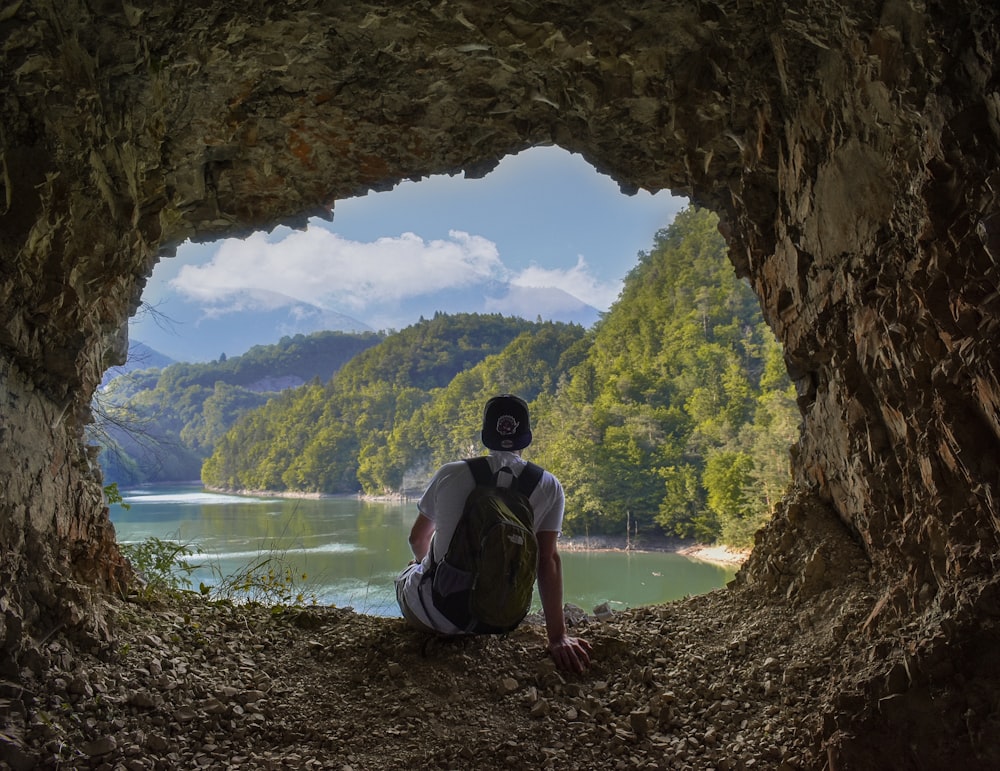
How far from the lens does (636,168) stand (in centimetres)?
392

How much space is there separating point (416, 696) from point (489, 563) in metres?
0.57

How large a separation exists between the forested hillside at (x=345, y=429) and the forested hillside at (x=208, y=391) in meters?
Answer: 3.38

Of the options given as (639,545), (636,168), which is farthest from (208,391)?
(636,168)

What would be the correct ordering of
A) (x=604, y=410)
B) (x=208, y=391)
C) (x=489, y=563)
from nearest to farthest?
1. (x=489, y=563)
2. (x=604, y=410)
3. (x=208, y=391)

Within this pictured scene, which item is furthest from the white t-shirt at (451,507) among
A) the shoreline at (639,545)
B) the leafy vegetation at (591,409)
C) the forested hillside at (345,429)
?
the forested hillside at (345,429)

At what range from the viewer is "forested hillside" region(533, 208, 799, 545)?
24562mm

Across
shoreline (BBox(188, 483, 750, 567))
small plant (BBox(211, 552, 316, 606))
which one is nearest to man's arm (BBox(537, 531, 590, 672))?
small plant (BBox(211, 552, 316, 606))

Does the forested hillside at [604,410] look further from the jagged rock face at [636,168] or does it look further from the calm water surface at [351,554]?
the jagged rock face at [636,168]

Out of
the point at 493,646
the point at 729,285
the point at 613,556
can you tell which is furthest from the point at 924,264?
the point at 729,285

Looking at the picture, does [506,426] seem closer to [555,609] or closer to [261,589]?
[555,609]

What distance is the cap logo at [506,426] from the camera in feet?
8.45

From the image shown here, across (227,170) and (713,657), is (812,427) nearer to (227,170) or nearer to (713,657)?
(713,657)

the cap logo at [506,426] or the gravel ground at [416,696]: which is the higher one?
the cap logo at [506,426]

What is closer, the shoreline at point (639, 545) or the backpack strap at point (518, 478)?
the backpack strap at point (518, 478)
